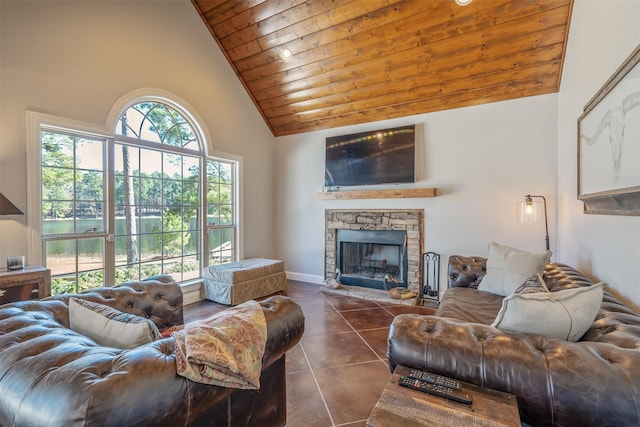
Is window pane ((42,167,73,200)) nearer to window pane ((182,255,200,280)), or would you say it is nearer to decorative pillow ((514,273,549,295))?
window pane ((182,255,200,280))

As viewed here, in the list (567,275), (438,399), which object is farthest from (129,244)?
(567,275)

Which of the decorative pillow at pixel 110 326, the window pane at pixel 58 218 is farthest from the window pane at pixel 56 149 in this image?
the decorative pillow at pixel 110 326

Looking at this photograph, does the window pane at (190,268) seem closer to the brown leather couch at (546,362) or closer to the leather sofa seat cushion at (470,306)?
the leather sofa seat cushion at (470,306)

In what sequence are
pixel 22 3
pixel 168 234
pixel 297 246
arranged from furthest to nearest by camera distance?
pixel 297 246 → pixel 168 234 → pixel 22 3

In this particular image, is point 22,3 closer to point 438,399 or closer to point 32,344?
point 32,344

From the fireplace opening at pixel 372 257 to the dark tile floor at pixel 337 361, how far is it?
56cm

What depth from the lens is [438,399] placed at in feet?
3.37

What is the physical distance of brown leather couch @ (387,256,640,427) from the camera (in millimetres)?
937

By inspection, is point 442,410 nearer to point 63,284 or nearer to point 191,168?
point 63,284

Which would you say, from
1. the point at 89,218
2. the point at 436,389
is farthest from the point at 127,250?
the point at 436,389

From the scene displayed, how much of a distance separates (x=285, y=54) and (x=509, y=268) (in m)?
3.82

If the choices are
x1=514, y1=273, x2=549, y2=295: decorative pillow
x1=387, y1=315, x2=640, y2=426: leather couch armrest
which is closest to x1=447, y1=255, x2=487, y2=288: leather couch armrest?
x1=514, y1=273, x2=549, y2=295: decorative pillow

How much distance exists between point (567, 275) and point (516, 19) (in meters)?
2.66

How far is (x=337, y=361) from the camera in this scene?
256cm
